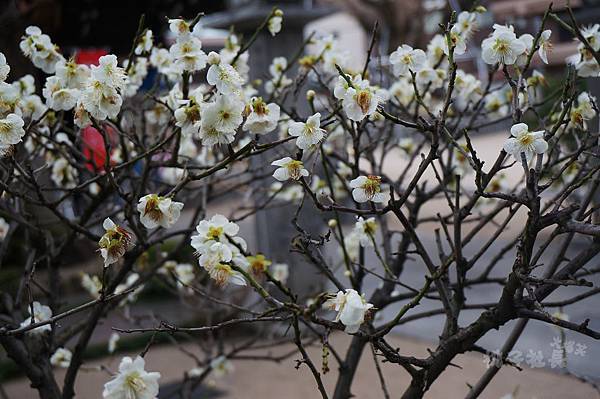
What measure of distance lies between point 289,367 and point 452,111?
280 cm

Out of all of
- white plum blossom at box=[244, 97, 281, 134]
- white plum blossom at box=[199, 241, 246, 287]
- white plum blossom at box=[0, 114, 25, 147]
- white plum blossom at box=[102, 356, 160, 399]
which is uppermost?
white plum blossom at box=[244, 97, 281, 134]

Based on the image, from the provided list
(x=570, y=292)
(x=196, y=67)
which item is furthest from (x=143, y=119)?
(x=570, y=292)

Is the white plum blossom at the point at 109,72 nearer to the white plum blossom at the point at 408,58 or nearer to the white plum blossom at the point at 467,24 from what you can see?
the white plum blossom at the point at 408,58

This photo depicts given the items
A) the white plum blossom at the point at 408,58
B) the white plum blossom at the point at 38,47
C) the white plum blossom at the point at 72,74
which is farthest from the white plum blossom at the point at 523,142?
the white plum blossom at the point at 38,47

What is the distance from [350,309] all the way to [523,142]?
18.4 inches

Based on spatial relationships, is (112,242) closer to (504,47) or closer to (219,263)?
(219,263)

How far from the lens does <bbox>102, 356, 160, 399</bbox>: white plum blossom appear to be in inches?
50.8

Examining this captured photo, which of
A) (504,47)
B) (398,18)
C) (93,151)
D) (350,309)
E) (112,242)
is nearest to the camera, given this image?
(350,309)

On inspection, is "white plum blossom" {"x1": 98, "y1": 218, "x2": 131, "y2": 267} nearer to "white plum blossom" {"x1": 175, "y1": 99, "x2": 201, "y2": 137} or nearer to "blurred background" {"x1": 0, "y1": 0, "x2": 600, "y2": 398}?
"white plum blossom" {"x1": 175, "y1": 99, "x2": 201, "y2": 137}

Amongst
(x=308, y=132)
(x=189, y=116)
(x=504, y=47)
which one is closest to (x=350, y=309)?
(x=308, y=132)

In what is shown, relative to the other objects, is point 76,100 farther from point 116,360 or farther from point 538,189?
point 116,360

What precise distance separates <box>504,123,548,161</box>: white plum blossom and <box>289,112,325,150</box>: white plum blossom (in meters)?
0.35

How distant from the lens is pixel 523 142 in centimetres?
144

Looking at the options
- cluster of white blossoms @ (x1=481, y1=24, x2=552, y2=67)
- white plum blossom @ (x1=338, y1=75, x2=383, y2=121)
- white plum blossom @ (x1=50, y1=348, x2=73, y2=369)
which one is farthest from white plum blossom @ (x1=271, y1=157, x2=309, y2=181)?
white plum blossom @ (x1=50, y1=348, x2=73, y2=369)
